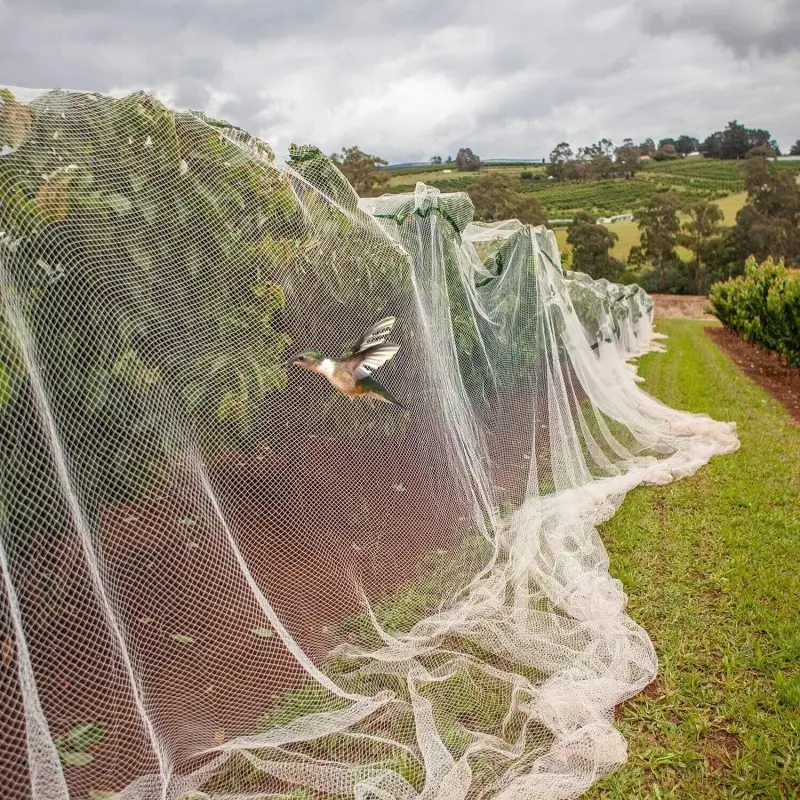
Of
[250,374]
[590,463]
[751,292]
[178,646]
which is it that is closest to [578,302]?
[590,463]

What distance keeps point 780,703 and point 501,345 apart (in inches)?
115

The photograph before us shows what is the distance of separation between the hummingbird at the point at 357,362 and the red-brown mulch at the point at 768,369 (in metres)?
8.09

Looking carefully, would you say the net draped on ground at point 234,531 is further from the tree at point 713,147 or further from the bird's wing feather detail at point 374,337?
the tree at point 713,147

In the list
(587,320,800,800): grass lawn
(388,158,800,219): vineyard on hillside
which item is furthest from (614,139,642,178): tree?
(587,320,800,800): grass lawn

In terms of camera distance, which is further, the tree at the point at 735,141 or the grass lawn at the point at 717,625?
the tree at the point at 735,141

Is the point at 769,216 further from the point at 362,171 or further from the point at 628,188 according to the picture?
the point at 362,171

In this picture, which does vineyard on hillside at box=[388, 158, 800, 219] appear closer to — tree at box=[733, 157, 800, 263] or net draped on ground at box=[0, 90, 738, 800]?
tree at box=[733, 157, 800, 263]

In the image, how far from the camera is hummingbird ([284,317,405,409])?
2572 millimetres

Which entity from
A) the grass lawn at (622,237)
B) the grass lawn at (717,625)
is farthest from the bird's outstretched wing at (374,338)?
the grass lawn at (622,237)

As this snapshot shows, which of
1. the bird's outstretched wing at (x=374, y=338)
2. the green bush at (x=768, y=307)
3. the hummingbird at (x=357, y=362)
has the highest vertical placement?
the bird's outstretched wing at (x=374, y=338)

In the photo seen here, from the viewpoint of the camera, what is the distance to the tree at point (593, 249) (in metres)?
48.1

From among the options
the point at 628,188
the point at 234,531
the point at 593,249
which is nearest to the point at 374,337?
the point at 234,531

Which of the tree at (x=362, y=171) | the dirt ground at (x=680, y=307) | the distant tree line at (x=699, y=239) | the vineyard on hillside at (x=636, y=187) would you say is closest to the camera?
the tree at (x=362, y=171)

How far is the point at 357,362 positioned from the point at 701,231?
180ft
